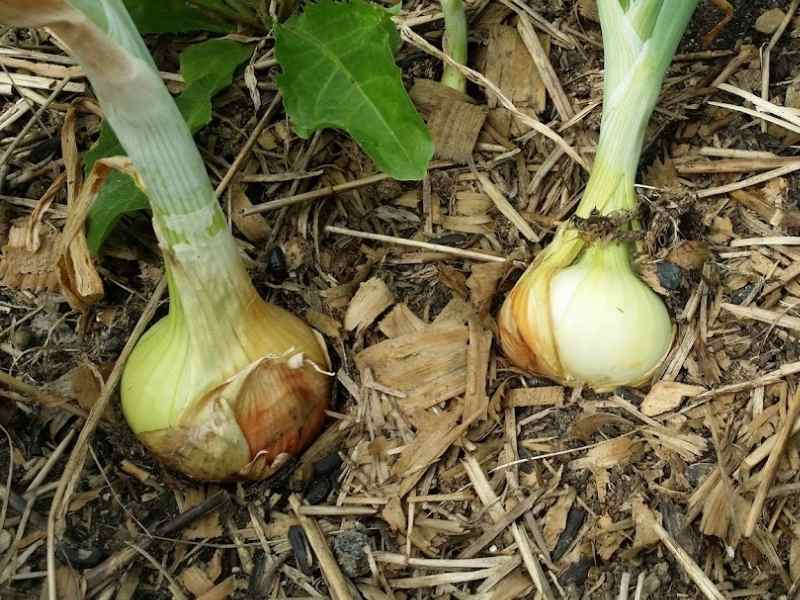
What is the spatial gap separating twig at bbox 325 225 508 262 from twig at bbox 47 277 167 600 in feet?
1.02

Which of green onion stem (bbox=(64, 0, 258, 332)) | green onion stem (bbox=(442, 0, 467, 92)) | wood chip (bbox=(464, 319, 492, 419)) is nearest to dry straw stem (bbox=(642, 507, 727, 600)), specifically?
wood chip (bbox=(464, 319, 492, 419))

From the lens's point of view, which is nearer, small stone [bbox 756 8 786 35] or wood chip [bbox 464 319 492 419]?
wood chip [bbox 464 319 492 419]

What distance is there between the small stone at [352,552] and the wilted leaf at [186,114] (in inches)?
20.7

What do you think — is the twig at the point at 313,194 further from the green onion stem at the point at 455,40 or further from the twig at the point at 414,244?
the green onion stem at the point at 455,40

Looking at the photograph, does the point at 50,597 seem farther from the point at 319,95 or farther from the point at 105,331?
the point at 319,95

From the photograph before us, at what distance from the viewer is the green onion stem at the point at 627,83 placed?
119 centimetres

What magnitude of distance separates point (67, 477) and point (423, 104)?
2.45 ft

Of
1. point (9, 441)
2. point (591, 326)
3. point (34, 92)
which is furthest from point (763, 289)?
point (34, 92)

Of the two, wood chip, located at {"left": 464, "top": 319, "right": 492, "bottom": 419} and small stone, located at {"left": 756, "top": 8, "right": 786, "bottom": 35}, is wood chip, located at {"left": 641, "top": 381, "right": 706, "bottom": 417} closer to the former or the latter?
wood chip, located at {"left": 464, "top": 319, "right": 492, "bottom": 419}

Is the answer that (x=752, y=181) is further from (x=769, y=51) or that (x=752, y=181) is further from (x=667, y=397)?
(x=667, y=397)

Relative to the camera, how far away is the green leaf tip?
1189 millimetres

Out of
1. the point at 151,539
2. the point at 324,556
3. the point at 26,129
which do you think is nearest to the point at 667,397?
the point at 324,556

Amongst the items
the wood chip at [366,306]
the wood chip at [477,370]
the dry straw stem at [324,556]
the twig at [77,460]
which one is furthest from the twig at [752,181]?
the twig at [77,460]

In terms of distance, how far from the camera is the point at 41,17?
82cm
